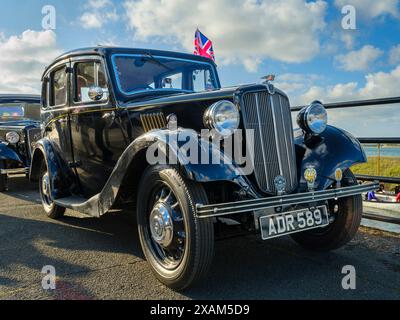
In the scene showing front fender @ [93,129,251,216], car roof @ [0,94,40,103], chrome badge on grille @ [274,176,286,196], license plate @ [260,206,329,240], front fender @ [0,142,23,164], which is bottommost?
license plate @ [260,206,329,240]

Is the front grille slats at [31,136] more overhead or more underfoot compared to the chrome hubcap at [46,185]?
more overhead

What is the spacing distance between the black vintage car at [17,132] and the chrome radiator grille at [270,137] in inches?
216

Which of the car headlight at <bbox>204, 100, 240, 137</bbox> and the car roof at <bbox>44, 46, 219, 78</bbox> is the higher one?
the car roof at <bbox>44, 46, 219, 78</bbox>

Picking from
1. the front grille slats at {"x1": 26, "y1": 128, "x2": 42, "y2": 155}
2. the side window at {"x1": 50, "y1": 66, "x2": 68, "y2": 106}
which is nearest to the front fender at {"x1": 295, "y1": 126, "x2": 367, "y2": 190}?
the side window at {"x1": 50, "y1": 66, "x2": 68, "y2": 106}

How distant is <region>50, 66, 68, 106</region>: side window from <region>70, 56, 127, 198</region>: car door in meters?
0.26

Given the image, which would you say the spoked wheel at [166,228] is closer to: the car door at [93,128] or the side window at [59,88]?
the car door at [93,128]

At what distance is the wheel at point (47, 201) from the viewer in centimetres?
470

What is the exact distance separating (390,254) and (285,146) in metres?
1.44

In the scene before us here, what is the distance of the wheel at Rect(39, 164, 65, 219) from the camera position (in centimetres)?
470

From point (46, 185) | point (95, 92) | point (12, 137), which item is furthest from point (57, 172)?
point (12, 137)

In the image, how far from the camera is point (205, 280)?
2.80 m

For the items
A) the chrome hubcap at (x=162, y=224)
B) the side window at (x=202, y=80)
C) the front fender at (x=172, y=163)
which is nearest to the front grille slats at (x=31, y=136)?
the side window at (x=202, y=80)

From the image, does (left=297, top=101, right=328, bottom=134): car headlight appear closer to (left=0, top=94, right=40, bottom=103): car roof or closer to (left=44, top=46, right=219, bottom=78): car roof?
(left=44, top=46, right=219, bottom=78): car roof
